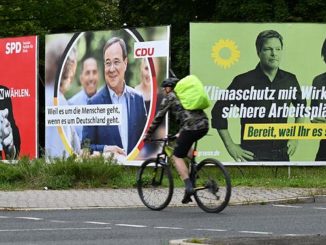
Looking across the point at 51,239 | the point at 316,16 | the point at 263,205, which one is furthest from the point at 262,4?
the point at 51,239

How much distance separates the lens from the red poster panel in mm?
19906

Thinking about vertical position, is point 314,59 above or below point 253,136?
above

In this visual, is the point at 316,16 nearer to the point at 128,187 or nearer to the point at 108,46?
the point at 108,46

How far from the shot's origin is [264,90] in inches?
687


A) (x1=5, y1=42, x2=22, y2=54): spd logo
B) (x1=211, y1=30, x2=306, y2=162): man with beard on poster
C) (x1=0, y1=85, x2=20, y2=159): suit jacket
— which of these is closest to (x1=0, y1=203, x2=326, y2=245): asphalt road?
(x1=211, y1=30, x2=306, y2=162): man with beard on poster

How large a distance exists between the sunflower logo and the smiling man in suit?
1994 millimetres

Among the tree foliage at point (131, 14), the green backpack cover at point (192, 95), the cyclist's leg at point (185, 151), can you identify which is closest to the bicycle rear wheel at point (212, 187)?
the cyclist's leg at point (185, 151)

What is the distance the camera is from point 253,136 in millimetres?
17344

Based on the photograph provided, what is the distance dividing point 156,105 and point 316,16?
1529 centimetres

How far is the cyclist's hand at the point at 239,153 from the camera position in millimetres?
17312

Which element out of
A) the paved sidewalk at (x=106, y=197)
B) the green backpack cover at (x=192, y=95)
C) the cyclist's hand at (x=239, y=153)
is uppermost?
the green backpack cover at (x=192, y=95)

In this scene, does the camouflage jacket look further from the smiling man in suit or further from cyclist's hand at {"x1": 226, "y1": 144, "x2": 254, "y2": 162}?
the smiling man in suit

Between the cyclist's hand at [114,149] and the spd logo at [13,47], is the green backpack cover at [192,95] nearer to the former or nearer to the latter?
the cyclist's hand at [114,149]

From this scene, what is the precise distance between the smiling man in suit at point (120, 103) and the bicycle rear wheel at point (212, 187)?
655cm
